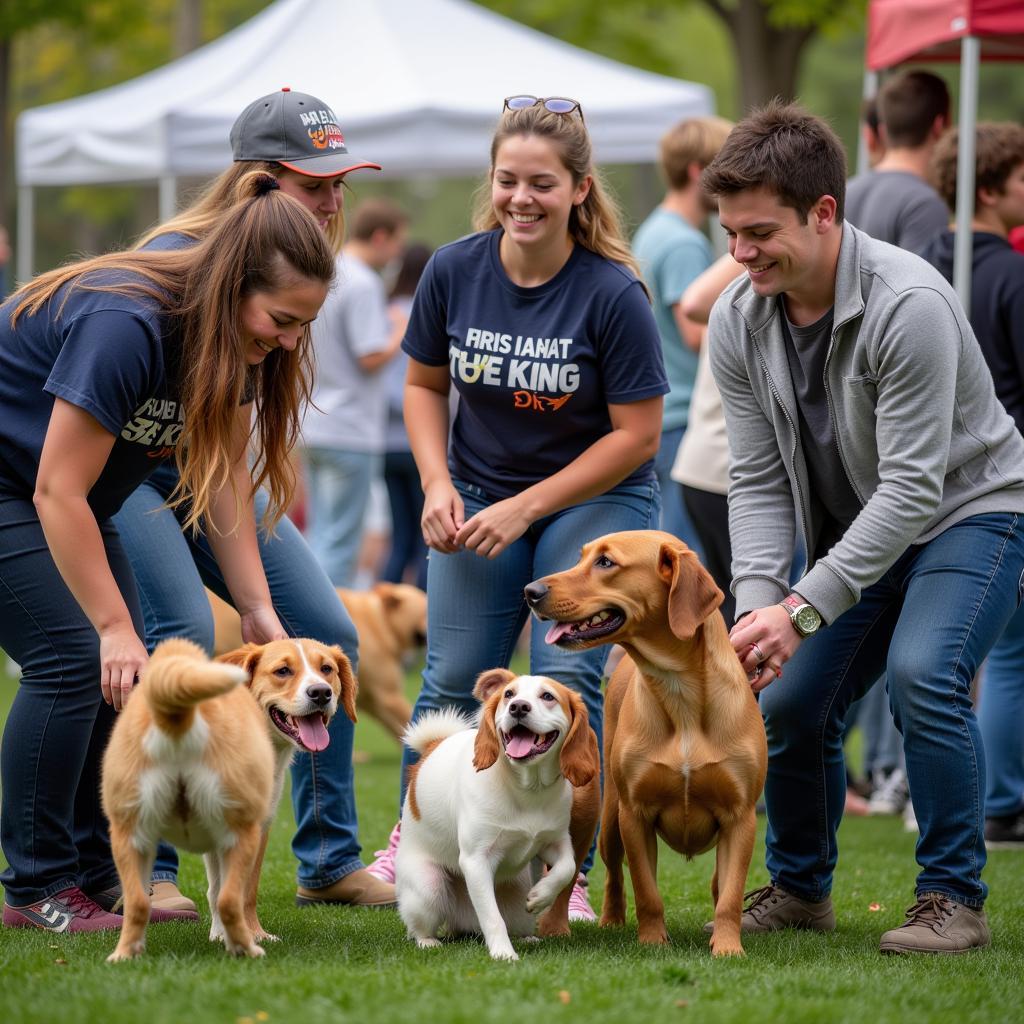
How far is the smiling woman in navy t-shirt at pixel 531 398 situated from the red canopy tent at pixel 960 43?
1.94 m

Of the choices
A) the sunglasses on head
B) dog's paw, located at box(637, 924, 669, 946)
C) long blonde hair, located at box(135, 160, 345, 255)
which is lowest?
dog's paw, located at box(637, 924, 669, 946)

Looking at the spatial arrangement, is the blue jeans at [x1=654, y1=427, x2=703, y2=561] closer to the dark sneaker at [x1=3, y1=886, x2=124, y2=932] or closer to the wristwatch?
the wristwatch

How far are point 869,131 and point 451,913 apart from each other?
179 inches

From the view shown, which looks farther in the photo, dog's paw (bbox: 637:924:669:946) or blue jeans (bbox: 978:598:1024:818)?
blue jeans (bbox: 978:598:1024:818)

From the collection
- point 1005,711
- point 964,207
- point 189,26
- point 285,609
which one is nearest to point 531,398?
point 285,609

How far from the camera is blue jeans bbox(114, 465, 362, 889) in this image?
4.50 metres

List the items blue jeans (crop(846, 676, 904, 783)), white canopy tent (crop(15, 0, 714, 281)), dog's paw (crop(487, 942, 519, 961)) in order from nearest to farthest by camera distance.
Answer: dog's paw (crop(487, 942, 519, 961)) < blue jeans (crop(846, 676, 904, 783)) < white canopy tent (crop(15, 0, 714, 281))

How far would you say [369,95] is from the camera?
1116 cm

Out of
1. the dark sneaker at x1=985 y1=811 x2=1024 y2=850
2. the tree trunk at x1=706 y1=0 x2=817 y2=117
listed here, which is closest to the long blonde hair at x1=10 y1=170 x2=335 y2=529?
the dark sneaker at x1=985 y1=811 x2=1024 y2=850

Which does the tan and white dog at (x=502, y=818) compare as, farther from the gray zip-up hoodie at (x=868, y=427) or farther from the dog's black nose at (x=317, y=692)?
the gray zip-up hoodie at (x=868, y=427)

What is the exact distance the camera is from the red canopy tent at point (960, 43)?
6152 mm

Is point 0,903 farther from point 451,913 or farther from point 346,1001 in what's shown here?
point 346,1001

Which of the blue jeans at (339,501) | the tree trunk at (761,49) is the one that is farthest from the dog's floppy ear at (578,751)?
the tree trunk at (761,49)

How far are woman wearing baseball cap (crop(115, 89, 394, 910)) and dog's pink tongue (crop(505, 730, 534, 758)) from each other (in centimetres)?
91
